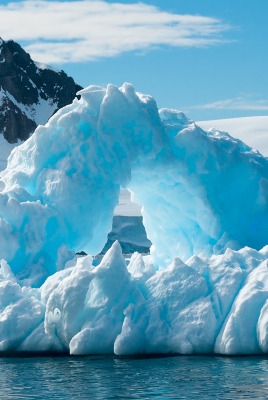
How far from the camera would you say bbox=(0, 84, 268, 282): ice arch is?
1984 cm

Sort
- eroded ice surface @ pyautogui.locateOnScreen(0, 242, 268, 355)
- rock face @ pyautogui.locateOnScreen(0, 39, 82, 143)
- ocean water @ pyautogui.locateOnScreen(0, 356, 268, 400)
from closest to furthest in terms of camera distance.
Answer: ocean water @ pyautogui.locateOnScreen(0, 356, 268, 400)
eroded ice surface @ pyautogui.locateOnScreen(0, 242, 268, 355)
rock face @ pyautogui.locateOnScreen(0, 39, 82, 143)

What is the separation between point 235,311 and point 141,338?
5.47 feet

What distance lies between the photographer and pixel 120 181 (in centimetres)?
2062

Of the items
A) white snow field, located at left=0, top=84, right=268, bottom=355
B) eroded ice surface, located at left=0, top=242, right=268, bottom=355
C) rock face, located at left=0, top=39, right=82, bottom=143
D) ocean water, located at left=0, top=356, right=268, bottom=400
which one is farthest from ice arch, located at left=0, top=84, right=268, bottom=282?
rock face, located at left=0, top=39, right=82, bottom=143

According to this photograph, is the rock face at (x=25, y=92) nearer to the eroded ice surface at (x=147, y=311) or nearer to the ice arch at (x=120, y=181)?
the ice arch at (x=120, y=181)

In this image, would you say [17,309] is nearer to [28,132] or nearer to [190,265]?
[190,265]

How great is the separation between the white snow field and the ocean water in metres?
0.50

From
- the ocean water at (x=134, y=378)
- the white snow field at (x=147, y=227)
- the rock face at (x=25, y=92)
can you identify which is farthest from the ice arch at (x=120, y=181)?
the rock face at (x=25, y=92)

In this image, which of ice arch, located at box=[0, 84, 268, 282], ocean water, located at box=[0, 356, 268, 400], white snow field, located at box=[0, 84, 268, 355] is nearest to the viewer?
ocean water, located at box=[0, 356, 268, 400]

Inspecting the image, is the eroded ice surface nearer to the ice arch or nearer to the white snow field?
the white snow field

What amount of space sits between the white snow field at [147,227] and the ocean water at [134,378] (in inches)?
19.8

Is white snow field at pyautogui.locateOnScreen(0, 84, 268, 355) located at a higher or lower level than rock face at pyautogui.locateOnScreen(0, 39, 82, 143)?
lower

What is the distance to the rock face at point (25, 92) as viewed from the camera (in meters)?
117

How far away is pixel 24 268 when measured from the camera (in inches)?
767
